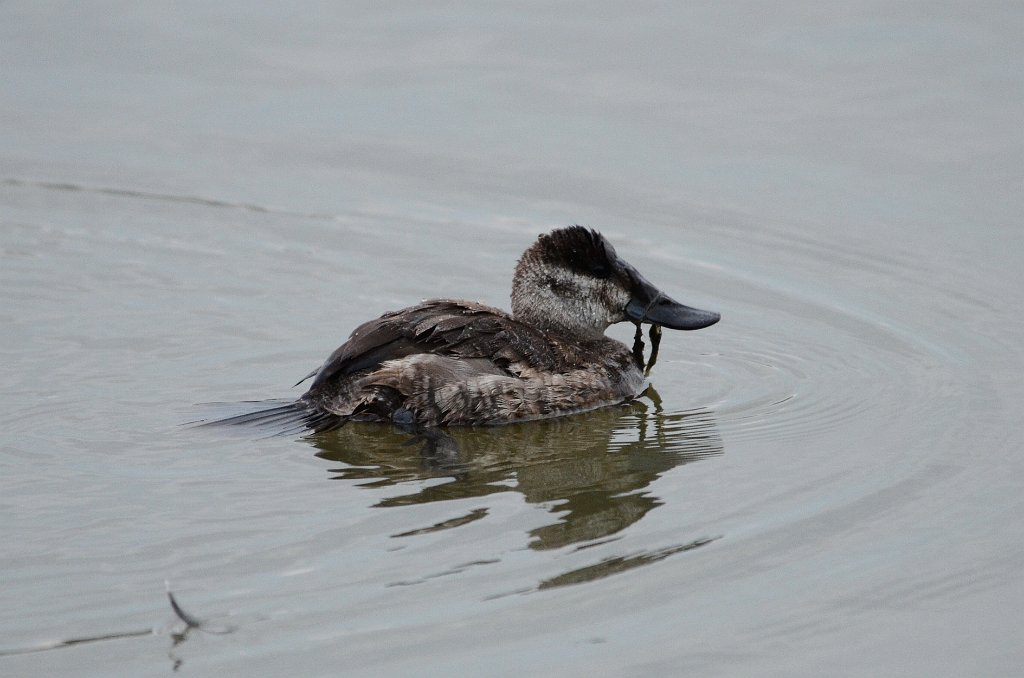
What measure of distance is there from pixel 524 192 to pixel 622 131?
1215 mm

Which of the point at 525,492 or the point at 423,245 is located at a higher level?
the point at 423,245

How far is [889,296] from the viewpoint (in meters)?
9.15

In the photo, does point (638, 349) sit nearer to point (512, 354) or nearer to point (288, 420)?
point (512, 354)

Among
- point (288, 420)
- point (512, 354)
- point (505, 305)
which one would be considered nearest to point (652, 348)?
point (512, 354)

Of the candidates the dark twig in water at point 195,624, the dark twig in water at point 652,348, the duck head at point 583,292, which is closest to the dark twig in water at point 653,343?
the dark twig in water at point 652,348

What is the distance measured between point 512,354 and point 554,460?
73cm

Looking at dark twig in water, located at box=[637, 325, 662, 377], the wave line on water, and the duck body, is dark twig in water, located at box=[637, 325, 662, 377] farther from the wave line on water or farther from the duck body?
the wave line on water

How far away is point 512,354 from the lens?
296 inches

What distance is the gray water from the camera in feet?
17.3

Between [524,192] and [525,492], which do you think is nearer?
[525,492]

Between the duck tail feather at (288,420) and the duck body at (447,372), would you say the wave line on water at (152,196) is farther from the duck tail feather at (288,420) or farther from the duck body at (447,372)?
the duck tail feather at (288,420)

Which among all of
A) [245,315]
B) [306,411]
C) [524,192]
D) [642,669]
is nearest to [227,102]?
[524,192]

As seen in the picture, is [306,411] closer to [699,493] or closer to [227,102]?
[699,493]

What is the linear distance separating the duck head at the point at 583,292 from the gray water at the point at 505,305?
1.39 ft
